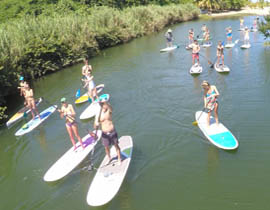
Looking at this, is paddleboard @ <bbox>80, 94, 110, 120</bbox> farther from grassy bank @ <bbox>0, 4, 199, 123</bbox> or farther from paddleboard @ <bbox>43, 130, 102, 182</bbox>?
grassy bank @ <bbox>0, 4, 199, 123</bbox>

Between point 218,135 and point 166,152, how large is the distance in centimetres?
219

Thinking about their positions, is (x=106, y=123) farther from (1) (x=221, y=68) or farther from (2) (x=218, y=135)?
(1) (x=221, y=68)

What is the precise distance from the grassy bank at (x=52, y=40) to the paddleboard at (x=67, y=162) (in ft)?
29.1

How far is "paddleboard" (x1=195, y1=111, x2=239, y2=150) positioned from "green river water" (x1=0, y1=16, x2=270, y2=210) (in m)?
0.26

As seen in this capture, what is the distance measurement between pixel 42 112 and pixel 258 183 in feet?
39.3

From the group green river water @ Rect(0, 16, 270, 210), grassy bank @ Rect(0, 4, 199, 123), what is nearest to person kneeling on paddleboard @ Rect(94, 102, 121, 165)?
green river water @ Rect(0, 16, 270, 210)

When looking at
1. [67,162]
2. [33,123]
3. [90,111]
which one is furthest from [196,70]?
[67,162]

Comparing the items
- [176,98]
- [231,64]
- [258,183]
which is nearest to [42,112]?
[176,98]

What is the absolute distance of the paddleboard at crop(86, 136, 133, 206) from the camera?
7730 millimetres

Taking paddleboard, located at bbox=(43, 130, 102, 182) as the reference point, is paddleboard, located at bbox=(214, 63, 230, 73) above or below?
below

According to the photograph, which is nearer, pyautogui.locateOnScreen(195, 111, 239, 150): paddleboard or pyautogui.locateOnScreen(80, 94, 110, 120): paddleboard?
pyautogui.locateOnScreen(195, 111, 239, 150): paddleboard

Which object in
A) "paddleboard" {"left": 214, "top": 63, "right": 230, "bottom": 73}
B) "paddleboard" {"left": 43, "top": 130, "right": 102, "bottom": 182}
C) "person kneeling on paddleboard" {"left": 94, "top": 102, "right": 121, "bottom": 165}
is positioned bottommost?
"paddleboard" {"left": 214, "top": 63, "right": 230, "bottom": 73}

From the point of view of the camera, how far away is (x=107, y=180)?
329 inches

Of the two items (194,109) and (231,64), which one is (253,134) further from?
(231,64)
